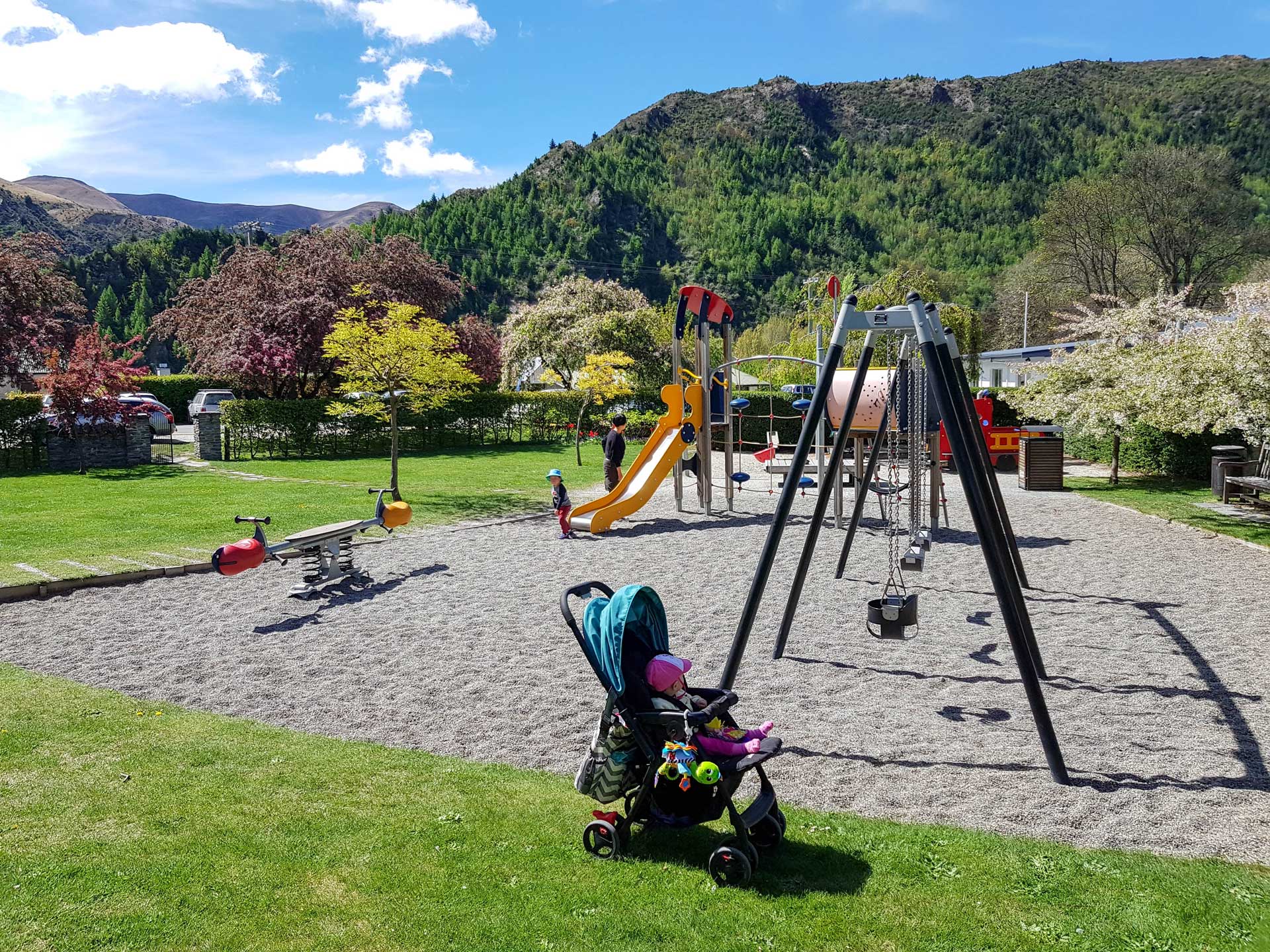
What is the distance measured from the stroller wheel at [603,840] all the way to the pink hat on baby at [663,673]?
74 centimetres

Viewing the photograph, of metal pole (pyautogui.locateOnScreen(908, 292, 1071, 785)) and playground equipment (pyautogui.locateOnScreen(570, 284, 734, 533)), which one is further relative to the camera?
playground equipment (pyautogui.locateOnScreen(570, 284, 734, 533))

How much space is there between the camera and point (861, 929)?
3.85 metres

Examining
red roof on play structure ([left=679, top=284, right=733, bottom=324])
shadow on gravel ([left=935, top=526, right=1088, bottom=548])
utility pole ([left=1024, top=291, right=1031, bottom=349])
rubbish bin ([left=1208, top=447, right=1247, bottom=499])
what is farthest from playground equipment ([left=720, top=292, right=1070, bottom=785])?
utility pole ([left=1024, top=291, right=1031, bottom=349])

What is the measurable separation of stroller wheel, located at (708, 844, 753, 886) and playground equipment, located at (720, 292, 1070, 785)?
7.27 feet

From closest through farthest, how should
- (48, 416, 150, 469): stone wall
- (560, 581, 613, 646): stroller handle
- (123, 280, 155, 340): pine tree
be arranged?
(560, 581, 613, 646): stroller handle
(48, 416, 150, 469): stone wall
(123, 280, 155, 340): pine tree

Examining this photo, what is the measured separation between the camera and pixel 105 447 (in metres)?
24.0

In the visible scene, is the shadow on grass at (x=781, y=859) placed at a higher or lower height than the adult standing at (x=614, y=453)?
lower

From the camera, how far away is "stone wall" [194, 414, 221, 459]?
26.7 meters

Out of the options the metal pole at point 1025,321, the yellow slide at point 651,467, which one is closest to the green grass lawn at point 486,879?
the yellow slide at point 651,467

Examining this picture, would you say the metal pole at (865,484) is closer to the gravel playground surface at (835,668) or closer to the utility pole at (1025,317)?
the gravel playground surface at (835,668)

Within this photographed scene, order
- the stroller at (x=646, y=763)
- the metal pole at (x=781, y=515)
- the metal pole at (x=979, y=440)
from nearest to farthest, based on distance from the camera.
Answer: the stroller at (x=646, y=763)
the metal pole at (x=781, y=515)
the metal pole at (x=979, y=440)

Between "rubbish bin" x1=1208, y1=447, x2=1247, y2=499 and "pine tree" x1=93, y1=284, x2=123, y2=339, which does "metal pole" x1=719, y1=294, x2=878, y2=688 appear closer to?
"rubbish bin" x1=1208, y1=447, x2=1247, y2=499

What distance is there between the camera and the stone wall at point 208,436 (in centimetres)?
2667

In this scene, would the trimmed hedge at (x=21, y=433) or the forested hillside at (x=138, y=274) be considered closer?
the trimmed hedge at (x=21, y=433)
